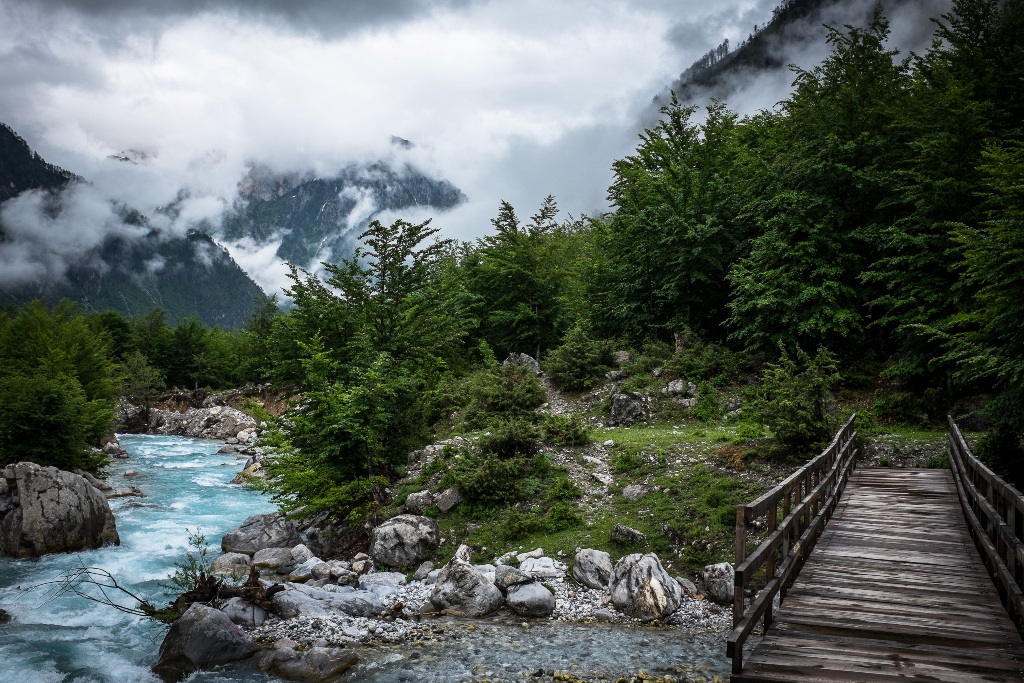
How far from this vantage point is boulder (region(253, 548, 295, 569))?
1438 cm

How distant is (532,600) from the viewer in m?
11.1

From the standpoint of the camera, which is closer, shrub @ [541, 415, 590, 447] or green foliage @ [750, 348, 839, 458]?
green foliage @ [750, 348, 839, 458]

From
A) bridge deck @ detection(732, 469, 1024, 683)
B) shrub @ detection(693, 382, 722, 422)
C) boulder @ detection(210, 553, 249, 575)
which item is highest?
shrub @ detection(693, 382, 722, 422)

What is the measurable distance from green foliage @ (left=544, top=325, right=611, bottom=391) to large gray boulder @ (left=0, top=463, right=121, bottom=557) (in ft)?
54.8

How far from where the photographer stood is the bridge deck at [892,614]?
5219 millimetres

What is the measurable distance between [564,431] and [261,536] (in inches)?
376

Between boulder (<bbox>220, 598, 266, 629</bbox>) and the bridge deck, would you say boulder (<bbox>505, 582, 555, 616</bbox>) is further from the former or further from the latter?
the bridge deck

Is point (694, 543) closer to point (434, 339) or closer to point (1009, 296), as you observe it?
point (1009, 296)

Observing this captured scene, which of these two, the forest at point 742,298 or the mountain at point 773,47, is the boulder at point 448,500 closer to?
the forest at point 742,298

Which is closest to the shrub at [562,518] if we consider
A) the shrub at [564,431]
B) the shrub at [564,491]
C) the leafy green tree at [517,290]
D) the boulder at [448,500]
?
the shrub at [564,491]

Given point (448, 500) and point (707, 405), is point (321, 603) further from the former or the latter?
point (707, 405)

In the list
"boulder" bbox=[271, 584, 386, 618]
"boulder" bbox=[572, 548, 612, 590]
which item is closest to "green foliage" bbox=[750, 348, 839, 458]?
"boulder" bbox=[572, 548, 612, 590]

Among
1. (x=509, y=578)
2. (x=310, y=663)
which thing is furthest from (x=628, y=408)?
(x=310, y=663)

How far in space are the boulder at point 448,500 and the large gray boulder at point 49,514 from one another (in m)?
9.47
